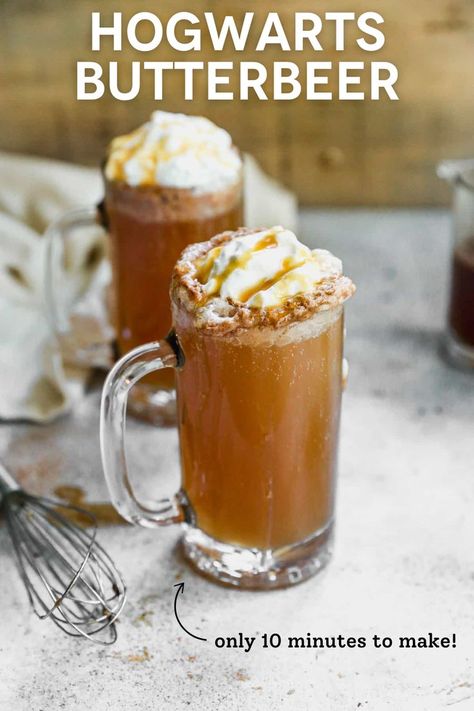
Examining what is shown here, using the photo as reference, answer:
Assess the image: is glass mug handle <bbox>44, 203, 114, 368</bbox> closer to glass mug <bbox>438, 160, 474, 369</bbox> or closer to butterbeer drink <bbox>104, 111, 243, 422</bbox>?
butterbeer drink <bbox>104, 111, 243, 422</bbox>

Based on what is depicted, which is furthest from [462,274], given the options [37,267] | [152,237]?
[37,267]

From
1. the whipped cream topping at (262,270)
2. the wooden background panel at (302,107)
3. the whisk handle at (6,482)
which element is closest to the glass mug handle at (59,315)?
the whisk handle at (6,482)

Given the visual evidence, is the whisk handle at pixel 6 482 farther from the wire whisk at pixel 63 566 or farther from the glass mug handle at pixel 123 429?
the glass mug handle at pixel 123 429

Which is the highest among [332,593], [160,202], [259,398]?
[160,202]

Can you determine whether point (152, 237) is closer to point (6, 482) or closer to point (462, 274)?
point (6, 482)

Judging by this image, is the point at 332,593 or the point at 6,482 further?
the point at 6,482

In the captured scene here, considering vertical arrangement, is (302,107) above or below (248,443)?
above

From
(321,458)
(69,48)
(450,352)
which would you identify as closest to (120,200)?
(321,458)
